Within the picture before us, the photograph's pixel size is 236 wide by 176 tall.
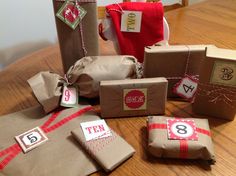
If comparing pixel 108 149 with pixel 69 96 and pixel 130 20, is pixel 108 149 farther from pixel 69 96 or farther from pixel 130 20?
pixel 130 20

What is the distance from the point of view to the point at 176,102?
856mm

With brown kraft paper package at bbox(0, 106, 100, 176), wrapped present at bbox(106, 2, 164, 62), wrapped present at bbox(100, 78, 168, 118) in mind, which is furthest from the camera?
wrapped present at bbox(106, 2, 164, 62)

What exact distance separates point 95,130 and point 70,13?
0.35 meters

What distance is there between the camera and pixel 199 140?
0.65 metres

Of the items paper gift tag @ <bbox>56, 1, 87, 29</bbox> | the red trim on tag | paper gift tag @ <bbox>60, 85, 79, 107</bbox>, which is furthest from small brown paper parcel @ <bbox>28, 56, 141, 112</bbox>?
the red trim on tag

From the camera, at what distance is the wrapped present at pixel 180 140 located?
2.07 feet

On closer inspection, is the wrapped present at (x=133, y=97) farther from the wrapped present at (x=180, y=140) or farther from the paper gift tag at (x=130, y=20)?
the paper gift tag at (x=130, y=20)

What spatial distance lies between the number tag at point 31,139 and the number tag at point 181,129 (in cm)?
32

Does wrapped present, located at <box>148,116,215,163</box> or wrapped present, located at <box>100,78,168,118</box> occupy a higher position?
wrapped present, located at <box>100,78,168,118</box>

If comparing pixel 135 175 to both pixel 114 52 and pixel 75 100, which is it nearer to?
pixel 75 100

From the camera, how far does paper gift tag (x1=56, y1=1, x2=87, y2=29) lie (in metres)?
0.80

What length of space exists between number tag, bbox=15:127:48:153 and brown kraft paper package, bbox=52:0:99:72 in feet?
0.89

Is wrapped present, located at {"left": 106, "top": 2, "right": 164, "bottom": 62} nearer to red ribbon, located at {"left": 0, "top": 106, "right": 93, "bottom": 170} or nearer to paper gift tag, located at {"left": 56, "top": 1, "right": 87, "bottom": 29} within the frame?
paper gift tag, located at {"left": 56, "top": 1, "right": 87, "bottom": 29}

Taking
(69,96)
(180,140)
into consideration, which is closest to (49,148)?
(69,96)
